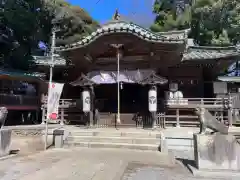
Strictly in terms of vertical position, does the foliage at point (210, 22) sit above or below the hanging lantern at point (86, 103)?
above

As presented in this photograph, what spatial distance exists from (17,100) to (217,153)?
15.9 m

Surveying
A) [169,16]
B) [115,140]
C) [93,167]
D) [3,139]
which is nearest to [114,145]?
[115,140]

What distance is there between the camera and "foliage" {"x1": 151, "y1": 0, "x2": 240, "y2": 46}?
925 inches

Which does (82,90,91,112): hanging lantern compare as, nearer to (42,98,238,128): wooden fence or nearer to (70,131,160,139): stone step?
(42,98,238,128): wooden fence

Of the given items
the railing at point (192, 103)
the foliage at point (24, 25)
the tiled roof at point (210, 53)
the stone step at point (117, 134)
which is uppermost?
the foliage at point (24, 25)

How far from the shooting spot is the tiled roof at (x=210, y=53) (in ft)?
47.2

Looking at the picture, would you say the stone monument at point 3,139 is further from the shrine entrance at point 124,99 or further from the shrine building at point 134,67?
the shrine entrance at point 124,99

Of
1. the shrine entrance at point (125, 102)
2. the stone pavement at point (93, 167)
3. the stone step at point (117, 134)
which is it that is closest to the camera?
the stone pavement at point (93, 167)

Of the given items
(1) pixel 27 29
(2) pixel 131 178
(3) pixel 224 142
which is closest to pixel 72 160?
(2) pixel 131 178

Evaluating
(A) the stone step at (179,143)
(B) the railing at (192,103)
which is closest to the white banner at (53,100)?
(A) the stone step at (179,143)

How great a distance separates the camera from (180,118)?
14188 millimetres

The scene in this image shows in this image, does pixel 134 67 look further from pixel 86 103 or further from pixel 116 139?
pixel 116 139

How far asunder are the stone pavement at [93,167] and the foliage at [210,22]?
20.6m

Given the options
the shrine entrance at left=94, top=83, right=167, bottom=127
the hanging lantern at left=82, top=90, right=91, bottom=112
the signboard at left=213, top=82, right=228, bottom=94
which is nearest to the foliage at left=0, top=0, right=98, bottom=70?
the shrine entrance at left=94, top=83, right=167, bottom=127
